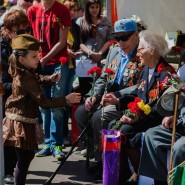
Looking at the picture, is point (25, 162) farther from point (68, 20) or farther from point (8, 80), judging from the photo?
point (68, 20)

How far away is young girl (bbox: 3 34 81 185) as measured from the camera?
5.20 m

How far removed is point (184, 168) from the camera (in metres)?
4.29

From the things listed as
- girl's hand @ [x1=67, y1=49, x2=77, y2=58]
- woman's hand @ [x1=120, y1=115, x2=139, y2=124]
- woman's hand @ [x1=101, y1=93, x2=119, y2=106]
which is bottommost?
woman's hand @ [x1=120, y1=115, x2=139, y2=124]

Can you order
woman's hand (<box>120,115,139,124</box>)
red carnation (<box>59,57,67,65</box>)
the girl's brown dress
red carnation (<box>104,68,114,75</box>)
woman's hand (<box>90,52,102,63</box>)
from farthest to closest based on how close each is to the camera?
1. woman's hand (<box>90,52,102,63</box>)
2. red carnation (<box>59,57,67,65</box>)
3. red carnation (<box>104,68,114,75</box>)
4. woman's hand (<box>120,115,139,124</box>)
5. the girl's brown dress

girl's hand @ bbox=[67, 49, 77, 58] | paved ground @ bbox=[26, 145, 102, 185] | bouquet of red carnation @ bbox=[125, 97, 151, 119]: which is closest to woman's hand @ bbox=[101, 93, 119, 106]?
bouquet of red carnation @ bbox=[125, 97, 151, 119]

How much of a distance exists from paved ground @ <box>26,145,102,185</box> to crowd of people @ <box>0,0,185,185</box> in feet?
0.43

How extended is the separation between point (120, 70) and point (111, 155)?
116 cm

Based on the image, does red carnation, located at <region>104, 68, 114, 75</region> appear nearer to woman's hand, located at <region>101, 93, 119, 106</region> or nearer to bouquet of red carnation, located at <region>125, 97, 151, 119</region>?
woman's hand, located at <region>101, 93, 119, 106</region>

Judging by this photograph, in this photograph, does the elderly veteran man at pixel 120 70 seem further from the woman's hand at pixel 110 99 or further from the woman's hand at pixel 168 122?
the woman's hand at pixel 168 122

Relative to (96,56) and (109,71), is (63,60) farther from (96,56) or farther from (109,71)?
(96,56)

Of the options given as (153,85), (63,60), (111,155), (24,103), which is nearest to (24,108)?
(24,103)

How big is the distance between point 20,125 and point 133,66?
4.89ft

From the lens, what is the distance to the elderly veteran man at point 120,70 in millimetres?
5996

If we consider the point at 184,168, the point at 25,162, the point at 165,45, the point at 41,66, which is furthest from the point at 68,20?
the point at 184,168
